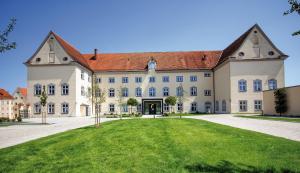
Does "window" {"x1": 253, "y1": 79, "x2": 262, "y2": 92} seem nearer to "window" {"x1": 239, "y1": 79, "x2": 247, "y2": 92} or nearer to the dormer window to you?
"window" {"x1": 239, "y1": 79, "x2": 247, "y2": 92}

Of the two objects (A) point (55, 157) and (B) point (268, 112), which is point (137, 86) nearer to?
(B) point (268, 112)

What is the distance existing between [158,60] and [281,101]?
24105 mm

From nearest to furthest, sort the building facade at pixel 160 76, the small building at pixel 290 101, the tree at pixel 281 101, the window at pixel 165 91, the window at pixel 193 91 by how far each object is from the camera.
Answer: the small building at pixel 290 101 < the tree at pixel 281 101 < the building facade at pixel 160 76 < the window at pixel 193 91 < the window at pixel 165 91

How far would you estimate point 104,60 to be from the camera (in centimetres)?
4806

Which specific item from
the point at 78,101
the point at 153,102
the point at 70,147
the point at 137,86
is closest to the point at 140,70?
the point at 137,86

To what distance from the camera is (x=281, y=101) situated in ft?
101

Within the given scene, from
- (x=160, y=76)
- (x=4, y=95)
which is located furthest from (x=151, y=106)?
(x=4, y=95)

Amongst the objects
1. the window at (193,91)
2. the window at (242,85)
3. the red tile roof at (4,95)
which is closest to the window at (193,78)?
the window at (193,91)

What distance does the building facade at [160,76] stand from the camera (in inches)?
1438

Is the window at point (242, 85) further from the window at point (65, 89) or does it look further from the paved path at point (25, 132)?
the window at point (65, 89)

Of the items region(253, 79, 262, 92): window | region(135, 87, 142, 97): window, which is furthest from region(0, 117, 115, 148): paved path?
region(253, 79, 262, 92): window

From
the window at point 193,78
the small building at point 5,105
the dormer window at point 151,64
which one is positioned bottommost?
the small building at point 5,105

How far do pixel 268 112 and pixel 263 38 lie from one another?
12174 mm

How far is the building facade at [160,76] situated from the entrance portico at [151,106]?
0.20 m
